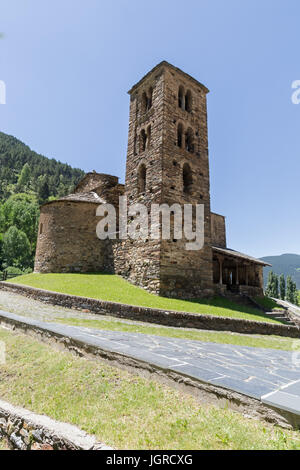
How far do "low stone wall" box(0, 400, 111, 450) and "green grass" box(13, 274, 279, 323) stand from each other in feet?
25.5

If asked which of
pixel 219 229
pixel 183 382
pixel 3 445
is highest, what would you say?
pixel 219 229

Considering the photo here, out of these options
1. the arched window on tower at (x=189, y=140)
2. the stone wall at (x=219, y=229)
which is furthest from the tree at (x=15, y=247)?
the arched window on tower at (x=189, y=140)

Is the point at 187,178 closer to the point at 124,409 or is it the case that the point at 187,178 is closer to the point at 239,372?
the point at 239,372

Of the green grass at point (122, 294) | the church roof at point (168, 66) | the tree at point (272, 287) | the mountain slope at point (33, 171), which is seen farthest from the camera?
the mountain slope at point (33, 171)

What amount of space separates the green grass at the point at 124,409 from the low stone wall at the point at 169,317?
534cm

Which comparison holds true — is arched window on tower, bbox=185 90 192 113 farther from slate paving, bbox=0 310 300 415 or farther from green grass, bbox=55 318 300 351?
slate paving, bbox=0 310 300 415

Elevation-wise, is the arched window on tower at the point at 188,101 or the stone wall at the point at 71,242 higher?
the arched window on tower at the point at 188,101

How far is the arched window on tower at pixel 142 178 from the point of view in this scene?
632 inches

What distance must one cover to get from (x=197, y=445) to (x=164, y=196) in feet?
41.3

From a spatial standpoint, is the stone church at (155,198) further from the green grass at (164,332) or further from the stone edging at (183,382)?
the stone edging at (183,382)

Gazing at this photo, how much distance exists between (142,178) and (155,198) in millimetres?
2680

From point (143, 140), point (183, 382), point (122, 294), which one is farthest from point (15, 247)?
point (183, 382)

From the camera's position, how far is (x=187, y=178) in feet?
54.0

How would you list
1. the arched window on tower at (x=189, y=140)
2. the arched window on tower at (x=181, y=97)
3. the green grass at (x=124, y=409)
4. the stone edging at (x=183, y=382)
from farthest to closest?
the arched window on tower at (x=181, y=97)
the arched window on tower at (x=189, y=140)
the stone edging at (x=183, y=382)
the green grass at (x=124, y=409)
